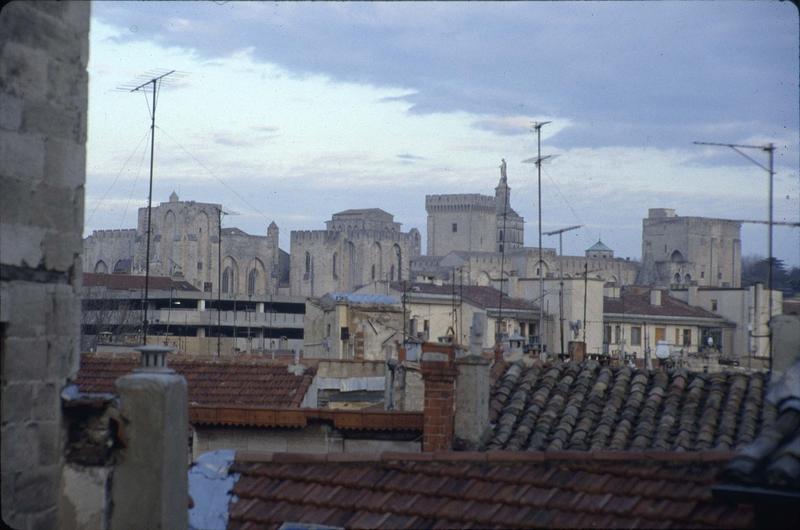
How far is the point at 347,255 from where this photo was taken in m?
87.6

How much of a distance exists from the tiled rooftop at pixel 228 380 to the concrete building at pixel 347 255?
66.9m

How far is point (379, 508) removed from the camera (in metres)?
5.23

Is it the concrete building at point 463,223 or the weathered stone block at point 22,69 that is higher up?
the concrete building at point 463,223

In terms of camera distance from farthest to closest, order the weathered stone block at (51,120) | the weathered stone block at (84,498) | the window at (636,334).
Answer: the window at (636,334)
the weathered stone block at (84,498)
the weathered stone block at (51,120)

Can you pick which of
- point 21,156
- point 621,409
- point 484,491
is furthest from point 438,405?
point 21,156

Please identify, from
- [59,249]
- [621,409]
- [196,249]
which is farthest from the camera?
[196,249]

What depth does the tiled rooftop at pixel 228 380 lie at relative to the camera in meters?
13.7

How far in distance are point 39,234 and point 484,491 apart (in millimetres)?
2192

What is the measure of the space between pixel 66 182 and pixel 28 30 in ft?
1.46

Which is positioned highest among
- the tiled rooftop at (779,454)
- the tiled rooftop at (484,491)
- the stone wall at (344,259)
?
the stone wall at (344,259)

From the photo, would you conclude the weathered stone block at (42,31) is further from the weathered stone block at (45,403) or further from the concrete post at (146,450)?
the concrete post at (146,450)

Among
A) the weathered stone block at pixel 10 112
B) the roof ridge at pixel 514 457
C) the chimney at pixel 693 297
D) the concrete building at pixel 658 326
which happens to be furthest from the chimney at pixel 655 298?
the weathered stone block at pixel 10 112

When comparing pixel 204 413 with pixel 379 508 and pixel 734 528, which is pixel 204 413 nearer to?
pixel 379 508

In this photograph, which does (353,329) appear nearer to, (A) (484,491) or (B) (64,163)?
(A) (484,491)
